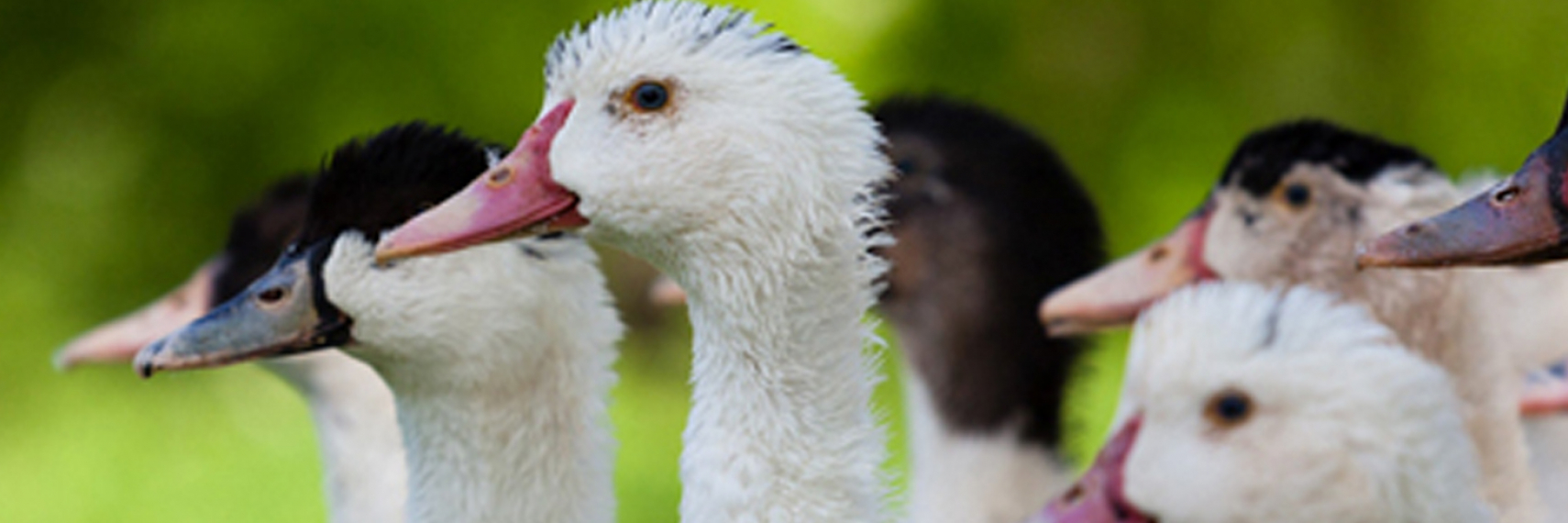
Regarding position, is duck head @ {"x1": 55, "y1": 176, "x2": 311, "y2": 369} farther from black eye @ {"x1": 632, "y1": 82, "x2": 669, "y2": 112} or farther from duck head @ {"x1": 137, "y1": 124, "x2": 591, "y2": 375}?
black eye @ {"x1": 632, "y1": 82, "x2": 669, "y2": 112}

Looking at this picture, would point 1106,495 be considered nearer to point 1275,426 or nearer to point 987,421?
point 1275,426

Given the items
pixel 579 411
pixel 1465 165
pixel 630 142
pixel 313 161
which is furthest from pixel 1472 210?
pixel 313 161

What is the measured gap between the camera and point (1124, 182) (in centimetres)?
850

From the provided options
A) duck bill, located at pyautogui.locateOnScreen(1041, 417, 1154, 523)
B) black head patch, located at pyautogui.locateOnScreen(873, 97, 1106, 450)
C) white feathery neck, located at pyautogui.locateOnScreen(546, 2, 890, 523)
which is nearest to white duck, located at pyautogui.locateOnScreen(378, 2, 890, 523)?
white feathery neck, located at pyautogui.locateOnScreen(546, 2, 890, 523)

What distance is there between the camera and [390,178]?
3168 millimetres

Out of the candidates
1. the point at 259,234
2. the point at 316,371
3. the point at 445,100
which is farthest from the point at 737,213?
the point at 445,100

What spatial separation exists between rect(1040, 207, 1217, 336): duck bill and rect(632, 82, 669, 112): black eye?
59.7 inches

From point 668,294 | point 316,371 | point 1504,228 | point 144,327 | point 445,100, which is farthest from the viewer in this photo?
point 445,100

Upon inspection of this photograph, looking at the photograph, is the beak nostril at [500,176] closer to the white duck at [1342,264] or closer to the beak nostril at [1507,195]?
the beak nostril at [1507,195]

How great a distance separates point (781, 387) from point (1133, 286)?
4.87ft

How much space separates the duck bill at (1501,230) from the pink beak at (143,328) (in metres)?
2.79

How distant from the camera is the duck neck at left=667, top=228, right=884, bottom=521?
271 centimetres

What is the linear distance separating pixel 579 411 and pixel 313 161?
5468mm

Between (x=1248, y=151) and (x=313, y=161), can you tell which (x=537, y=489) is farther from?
(x=313, y=161)
